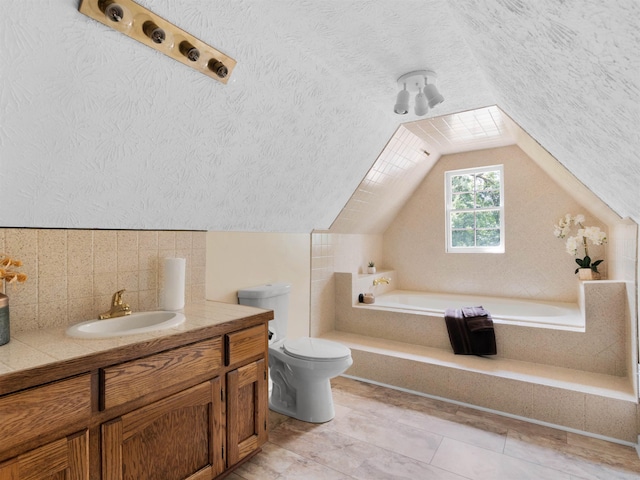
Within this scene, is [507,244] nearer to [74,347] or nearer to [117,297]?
[117,297]

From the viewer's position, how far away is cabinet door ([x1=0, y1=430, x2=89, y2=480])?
3.44ft

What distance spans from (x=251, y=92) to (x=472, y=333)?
8.08 ft

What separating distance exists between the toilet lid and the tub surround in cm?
74

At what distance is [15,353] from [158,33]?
1.26 meters

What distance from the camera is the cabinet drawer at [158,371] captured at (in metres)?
1.28

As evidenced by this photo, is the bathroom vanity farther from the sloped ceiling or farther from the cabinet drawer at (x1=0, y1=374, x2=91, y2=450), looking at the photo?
the sloped ceiling

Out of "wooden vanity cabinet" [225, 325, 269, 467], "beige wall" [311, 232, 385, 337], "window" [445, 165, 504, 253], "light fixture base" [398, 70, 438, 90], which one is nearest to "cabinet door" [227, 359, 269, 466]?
"wooden vanity cabinet" [225, 325, 269, 467]

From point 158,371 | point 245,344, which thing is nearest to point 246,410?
Answer: point 245,344

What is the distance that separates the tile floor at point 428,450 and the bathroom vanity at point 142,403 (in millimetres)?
306

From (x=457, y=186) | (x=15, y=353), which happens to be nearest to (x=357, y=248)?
(x=457, y=186)

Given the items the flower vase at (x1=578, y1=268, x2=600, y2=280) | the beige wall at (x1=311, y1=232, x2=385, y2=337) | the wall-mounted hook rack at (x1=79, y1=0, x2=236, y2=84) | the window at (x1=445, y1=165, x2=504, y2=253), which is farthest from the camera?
the window at (x1=445, y1=165, x2=504, y2=253)

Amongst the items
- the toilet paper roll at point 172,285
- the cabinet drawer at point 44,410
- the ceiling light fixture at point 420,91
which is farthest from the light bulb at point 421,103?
the cabinet drawer at point 44,410

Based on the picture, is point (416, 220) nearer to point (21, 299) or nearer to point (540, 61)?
point (540, 61)

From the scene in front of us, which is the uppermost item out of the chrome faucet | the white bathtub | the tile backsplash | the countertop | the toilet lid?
the tile backsplash
